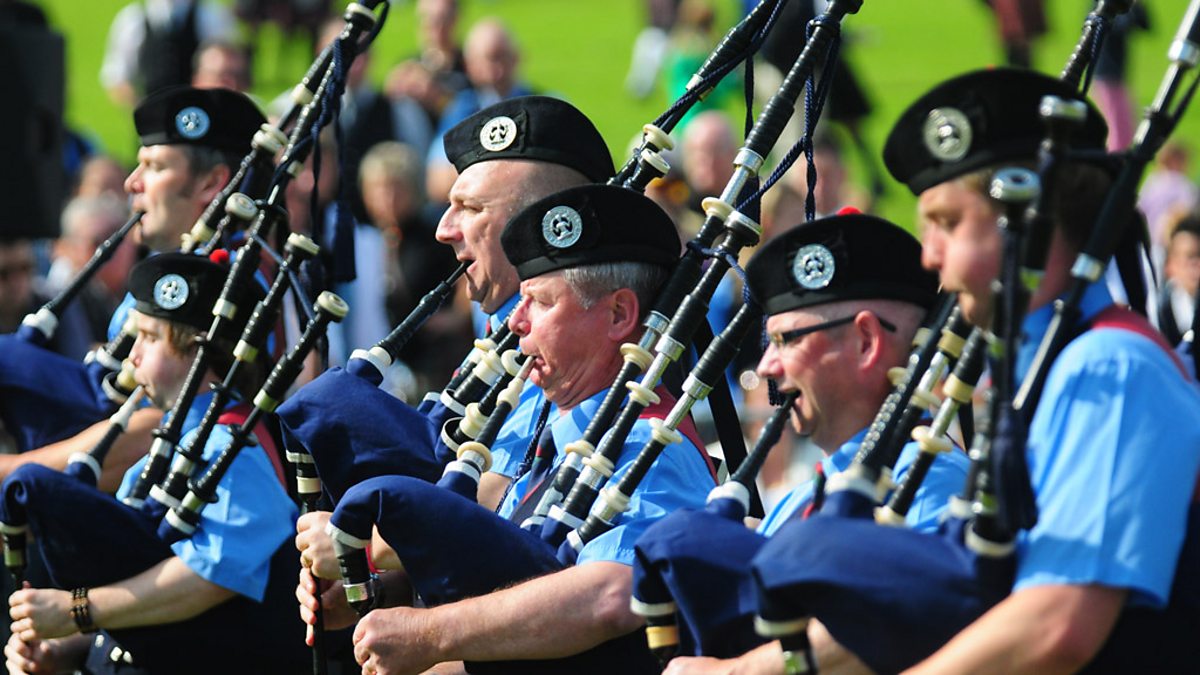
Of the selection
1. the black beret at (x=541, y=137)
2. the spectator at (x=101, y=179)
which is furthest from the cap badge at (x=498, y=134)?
the spectator at (x=101, y=179)

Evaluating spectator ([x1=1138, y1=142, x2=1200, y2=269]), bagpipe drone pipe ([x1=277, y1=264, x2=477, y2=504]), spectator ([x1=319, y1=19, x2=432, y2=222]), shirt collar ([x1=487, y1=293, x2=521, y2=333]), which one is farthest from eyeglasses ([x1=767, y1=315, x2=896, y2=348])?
spectator ([x1=1138, y1=142, x2=1200, y2=269])

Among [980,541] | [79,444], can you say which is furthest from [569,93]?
[980,541]

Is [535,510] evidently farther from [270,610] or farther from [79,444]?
[79,444]

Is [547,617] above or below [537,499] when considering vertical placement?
below

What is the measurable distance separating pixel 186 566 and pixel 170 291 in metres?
0.75

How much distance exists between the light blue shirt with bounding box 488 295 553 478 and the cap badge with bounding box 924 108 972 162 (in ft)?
5.30

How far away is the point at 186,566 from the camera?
4.75 m

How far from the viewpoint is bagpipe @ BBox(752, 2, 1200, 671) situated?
2.81m

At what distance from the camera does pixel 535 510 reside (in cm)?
405

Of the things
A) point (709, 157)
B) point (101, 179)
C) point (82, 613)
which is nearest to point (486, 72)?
point (709, 157)

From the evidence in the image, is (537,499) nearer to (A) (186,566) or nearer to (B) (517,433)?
(B) (517,433)

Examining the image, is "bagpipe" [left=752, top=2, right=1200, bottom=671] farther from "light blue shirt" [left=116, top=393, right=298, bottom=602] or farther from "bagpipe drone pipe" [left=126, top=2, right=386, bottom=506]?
"bagpipe drone pipe" [left=126, top=2, right=386, bottom=506]

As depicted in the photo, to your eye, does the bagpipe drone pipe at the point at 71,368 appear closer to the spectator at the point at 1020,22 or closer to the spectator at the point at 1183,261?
the spectator at the point at 1183,261

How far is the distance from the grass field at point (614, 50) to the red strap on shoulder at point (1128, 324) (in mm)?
11727
